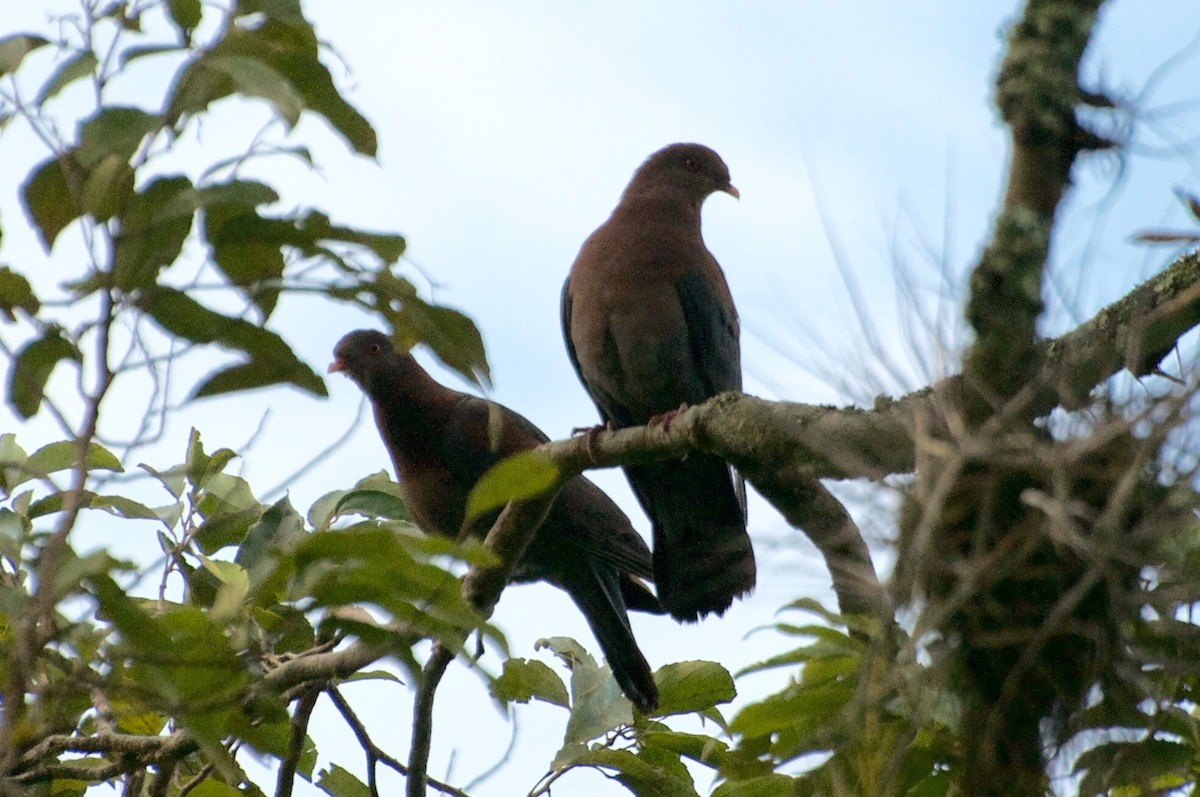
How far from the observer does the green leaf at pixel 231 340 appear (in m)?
1.52

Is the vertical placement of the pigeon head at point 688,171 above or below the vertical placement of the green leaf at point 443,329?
above

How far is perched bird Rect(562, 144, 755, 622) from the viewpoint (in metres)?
4.81

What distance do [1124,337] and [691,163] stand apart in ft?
13.3

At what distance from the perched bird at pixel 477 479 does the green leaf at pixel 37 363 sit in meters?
3.06

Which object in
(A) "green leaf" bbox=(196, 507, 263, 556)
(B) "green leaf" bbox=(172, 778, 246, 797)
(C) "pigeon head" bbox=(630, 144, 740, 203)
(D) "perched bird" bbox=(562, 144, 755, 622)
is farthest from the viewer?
(C) "pigeon head" bbox=(630, 144, 740, 203)

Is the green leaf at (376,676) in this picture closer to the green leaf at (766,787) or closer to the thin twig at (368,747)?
the thin twig at (368,747)

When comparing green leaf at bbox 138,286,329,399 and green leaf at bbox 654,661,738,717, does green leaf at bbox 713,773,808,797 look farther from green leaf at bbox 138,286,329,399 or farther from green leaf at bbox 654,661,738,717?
green leaf at bbox 654,661,738,717

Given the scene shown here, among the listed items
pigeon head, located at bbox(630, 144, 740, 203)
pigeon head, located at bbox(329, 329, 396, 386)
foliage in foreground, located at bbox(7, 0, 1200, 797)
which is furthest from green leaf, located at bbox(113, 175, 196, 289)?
pigeon head, located at bbox(630, 144, 740, 203)

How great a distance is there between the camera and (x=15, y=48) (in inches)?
62.6

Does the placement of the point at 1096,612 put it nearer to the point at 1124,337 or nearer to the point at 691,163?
the point at 1124,337

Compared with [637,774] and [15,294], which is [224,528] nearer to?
[637,774]

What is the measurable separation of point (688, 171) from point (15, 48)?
4402mm

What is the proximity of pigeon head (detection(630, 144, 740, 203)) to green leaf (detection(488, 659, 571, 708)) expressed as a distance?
2826mm

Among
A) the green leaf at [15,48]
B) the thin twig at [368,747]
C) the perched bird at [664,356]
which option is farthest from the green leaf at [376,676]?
the green leaf at [15,48]
